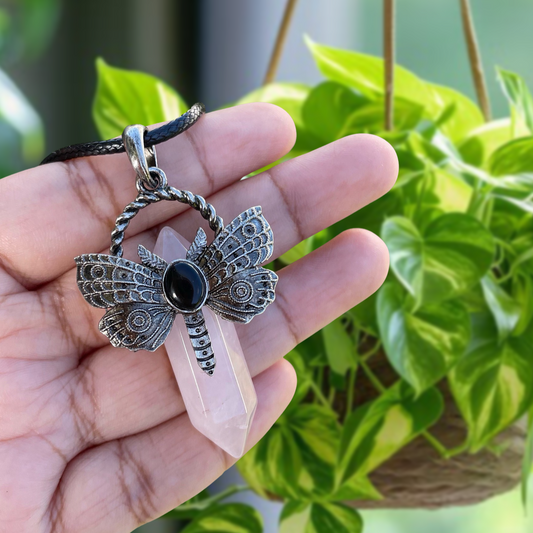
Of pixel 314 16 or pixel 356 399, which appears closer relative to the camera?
pixel 356 399

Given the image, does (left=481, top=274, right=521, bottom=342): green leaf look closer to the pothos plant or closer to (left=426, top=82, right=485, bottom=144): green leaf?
the pothos plant

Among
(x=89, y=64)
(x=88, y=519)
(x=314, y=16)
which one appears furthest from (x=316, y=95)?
(x=89, y=64)

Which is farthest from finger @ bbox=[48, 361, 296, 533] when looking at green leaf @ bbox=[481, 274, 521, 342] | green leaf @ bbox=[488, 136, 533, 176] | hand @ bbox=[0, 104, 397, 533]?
green leaf @ bbox=[488, 136, 533, 176]

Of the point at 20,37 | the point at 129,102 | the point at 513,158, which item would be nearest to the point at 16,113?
the point at 20,37

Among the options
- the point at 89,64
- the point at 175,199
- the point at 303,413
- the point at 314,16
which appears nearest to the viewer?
the point at 175,199

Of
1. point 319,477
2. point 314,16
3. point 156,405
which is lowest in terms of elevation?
point 319,477

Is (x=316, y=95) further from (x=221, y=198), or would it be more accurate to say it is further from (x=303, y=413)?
(x=303, y=413)

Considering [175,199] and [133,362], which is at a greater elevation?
[175,199]

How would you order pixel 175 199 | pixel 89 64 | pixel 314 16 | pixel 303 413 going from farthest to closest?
pixel 89 64 < pixel 314 16 < pixel 303 413 < pixel 175 199
